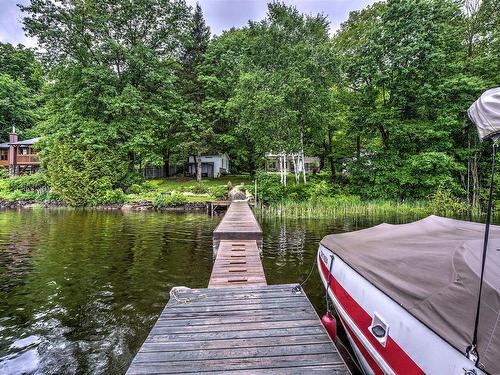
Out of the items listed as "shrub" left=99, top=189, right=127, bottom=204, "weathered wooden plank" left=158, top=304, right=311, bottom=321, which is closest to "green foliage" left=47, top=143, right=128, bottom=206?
"shrub" left=99, top=189, right=127, bottom=204

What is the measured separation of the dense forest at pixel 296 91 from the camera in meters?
19.9

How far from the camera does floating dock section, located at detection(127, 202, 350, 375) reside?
2.48 m

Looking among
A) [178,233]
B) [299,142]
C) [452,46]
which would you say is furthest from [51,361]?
[452,46]

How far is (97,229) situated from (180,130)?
17550mm

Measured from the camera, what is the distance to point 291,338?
2.93m

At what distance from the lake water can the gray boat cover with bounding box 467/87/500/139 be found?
4327mm

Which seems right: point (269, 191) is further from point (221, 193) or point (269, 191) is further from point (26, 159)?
point (26, 159)

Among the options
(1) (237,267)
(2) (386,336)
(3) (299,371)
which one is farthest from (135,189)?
(2) (386,336)

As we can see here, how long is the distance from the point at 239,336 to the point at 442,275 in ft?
6.31

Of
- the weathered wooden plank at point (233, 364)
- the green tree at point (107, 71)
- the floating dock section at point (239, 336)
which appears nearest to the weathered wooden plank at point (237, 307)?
the floating dock section at point (239, 336)

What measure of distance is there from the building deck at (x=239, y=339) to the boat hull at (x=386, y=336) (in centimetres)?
41

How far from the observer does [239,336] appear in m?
3.00

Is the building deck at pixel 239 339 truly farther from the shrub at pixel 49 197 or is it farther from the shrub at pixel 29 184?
the shrub at pixel 29 184

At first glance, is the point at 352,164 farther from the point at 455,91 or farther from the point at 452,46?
the point at 452,46
